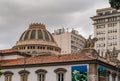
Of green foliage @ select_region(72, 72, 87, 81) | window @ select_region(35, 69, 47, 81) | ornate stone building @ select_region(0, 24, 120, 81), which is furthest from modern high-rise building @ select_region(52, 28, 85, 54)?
green foliage @ select_region(72, 72, 87, 81)

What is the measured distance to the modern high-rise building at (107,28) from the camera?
130 meters

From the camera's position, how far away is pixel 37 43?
3883 inches

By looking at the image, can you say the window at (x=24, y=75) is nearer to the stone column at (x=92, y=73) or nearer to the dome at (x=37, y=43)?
the stone column at (x=92, y=73)

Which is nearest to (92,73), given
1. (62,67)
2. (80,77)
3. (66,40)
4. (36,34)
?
(80,77)

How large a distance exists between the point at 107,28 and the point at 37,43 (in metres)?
39.4

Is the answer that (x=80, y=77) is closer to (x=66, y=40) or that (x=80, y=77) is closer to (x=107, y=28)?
(x=107, y=28)

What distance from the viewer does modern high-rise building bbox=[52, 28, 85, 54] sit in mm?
154438

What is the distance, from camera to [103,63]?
67.0 meters

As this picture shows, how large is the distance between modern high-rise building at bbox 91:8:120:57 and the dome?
110 feet

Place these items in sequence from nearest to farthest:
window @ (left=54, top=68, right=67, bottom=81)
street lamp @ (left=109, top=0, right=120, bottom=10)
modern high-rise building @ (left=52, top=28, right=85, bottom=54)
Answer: street lamp @ (left=109, top=0, right=120, bottom=10)
window @ (left=54, top=68, right=67, bottom=81)
modern high-rise building @ (left=52, top=28, right=85, bottom=54)

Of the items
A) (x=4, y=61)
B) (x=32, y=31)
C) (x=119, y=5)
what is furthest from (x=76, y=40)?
(x=119, y=5)

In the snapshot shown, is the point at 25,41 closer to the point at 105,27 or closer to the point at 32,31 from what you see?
the point at 32,31

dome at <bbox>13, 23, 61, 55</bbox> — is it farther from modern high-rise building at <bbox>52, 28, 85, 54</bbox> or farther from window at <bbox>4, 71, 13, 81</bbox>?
modern high-rise building at <bbox>52, 28, 85, 54</bbox>

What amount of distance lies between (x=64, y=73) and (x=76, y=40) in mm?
98983
